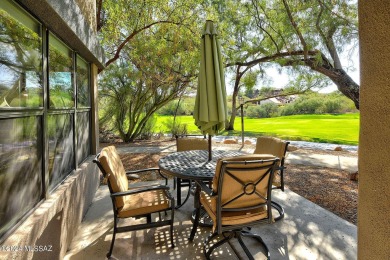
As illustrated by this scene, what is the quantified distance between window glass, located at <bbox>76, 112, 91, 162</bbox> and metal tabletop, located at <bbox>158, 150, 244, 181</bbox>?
1347 mm

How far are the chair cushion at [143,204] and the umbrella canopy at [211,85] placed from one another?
3.36ft

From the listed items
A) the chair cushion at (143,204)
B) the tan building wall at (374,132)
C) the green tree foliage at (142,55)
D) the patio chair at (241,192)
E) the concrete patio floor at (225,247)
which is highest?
the green tree foliage at (142,55)

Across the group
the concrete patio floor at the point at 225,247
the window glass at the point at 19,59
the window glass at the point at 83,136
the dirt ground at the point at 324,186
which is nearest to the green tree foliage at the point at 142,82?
the dirt ground at the point at 324,186

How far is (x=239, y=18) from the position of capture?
6.95 meters

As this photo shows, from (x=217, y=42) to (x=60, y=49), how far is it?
1.83 metres

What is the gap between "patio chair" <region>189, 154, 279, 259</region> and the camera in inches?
83.3

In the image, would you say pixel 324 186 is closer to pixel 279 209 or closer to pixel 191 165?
pixel 279 209

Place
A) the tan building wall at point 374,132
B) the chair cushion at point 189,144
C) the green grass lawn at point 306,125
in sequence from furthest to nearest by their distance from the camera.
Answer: the green grass lawn at point 306,125 → the chair cushion at point 189,144 → the tan building wall at point 374,132

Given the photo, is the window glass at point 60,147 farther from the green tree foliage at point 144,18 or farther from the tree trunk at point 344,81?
the tree trunk at point 344,81

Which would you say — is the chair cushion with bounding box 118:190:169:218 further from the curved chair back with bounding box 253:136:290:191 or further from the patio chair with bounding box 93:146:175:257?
the curved chair back with bounding box 253:136:290:191

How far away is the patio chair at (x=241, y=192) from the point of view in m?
2.12

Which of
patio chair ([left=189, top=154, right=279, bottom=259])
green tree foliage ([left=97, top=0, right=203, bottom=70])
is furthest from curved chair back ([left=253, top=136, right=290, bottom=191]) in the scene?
green tree foliage ([left=97, top=0, right=203, bottom=70])

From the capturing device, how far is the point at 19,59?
181 centimetres

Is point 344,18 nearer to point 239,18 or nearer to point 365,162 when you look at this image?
Result: point 239,18
